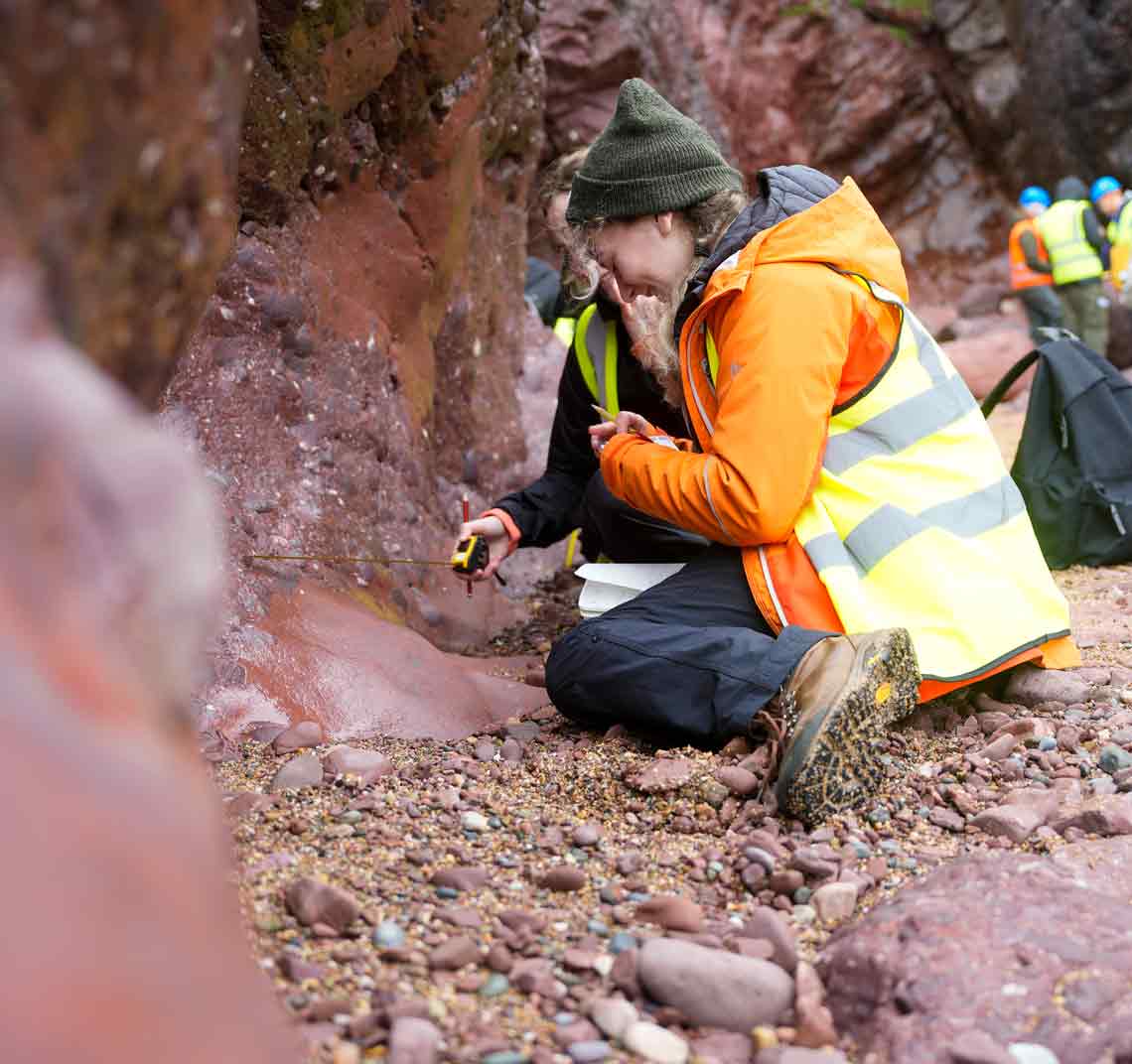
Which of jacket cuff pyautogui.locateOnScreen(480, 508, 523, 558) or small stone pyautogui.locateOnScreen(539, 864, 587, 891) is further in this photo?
jacket cuff pyautogui.locateOnScreen(480, 508, 523, 558)

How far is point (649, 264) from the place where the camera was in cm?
279

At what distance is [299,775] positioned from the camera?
2.21m

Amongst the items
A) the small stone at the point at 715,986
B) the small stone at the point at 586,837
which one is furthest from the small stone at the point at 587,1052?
the small stone at the point at 586,837

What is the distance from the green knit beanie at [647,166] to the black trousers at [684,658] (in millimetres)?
771

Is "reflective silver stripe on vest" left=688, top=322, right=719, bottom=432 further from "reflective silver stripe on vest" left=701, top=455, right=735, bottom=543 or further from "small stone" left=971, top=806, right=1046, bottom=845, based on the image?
"small stone" left=971, top=806, right=1046, bottom=845

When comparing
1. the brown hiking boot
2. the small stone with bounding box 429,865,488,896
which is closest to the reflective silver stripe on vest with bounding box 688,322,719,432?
the brown hiking boot

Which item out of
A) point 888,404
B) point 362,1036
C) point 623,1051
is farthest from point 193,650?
point 888,404

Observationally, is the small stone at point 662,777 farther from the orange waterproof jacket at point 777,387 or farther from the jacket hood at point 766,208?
the jacket hood at point 766,208

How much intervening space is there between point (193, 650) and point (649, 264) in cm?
186

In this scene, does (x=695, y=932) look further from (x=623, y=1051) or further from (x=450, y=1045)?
(x=450, y=1045)

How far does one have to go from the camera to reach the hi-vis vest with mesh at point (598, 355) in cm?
330

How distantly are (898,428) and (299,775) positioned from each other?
135 centimetres

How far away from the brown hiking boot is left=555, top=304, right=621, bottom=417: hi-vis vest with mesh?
1218mm

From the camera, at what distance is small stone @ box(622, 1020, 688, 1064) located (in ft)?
4.55
